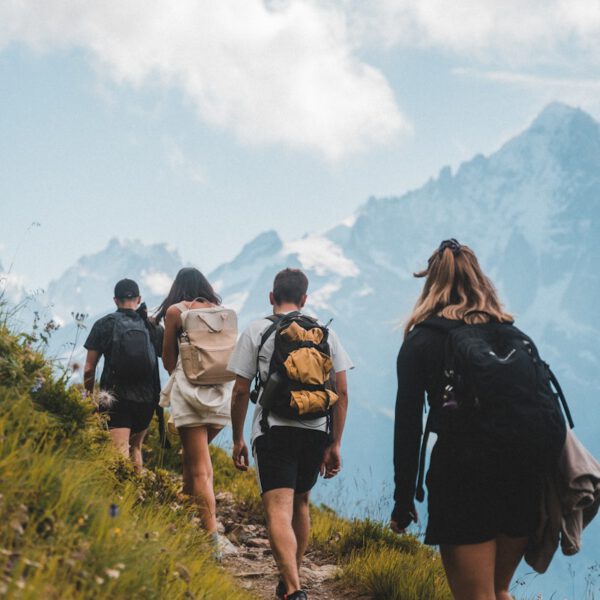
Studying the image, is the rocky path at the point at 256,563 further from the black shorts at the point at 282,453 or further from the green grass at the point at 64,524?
the green grass at the point at 64,524

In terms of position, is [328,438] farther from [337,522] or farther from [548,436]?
[337,522]

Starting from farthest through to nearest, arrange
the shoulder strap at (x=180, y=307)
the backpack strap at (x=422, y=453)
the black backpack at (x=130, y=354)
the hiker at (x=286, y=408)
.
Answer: the black backpack at (x=130, y=354) → the shoulder strap at (x=180, y=307) → the hiker at (x=286, y=408) → the backpack strap at (x=422, y=453)

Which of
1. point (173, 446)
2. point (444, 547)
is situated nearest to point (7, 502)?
point (444, 547)

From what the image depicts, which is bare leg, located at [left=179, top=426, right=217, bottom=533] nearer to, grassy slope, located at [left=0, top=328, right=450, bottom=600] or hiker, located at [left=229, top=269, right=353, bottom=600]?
grassy slope, located at [left=0, top=328, right=450, bottom=600]

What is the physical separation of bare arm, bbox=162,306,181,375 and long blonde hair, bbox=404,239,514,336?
8.34ft

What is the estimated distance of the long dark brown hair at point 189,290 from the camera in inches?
233

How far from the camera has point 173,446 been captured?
9969 mm

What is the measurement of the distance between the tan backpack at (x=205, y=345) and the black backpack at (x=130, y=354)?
92 cm

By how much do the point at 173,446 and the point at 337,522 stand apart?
9.81ft

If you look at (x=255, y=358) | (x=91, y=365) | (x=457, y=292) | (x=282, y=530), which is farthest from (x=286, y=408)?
(x=91, y=365)

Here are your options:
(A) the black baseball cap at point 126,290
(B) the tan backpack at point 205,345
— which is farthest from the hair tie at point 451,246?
(A) the black baseball cap at point 126,290

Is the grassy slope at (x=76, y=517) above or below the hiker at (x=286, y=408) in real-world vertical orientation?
below

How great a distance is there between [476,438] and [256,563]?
12.7 ft

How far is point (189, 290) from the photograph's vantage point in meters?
5.91
